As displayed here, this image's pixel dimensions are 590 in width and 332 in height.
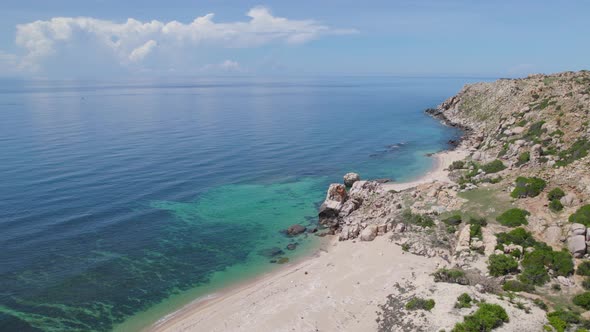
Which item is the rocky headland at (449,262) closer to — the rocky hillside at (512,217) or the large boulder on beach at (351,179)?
the rocky hillside at (512,217)

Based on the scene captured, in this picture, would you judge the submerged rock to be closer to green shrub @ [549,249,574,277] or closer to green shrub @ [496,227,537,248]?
green shrub @ [496,227,537,248]

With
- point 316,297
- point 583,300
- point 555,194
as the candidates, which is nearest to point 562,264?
point 583,300

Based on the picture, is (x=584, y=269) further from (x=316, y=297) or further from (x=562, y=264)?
(x=316, y=297)

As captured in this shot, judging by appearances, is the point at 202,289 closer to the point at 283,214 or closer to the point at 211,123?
the point at 283,214

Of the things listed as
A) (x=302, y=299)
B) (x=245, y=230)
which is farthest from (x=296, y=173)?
(x=302, y=299)

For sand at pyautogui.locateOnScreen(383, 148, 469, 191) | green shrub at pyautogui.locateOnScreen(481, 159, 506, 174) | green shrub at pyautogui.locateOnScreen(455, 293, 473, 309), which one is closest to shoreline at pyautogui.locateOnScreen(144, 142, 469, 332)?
green shrub at pyautogui.locateOnScreen(455, 293, 473, 309)

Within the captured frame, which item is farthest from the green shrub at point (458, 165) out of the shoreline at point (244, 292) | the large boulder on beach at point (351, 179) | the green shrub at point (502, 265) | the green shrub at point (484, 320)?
the green shrub at point (484, 320)
